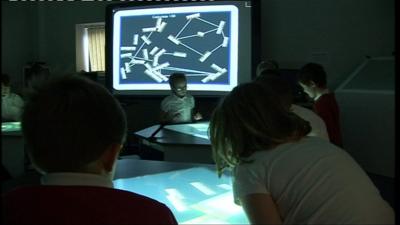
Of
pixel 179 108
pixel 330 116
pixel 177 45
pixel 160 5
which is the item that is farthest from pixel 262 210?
pixel 160 5

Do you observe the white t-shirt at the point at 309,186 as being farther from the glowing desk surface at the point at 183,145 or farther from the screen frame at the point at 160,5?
the screen frame at the point at 160,5

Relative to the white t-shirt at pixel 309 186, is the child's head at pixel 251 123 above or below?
above

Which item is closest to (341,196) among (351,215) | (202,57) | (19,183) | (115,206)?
(351,215)

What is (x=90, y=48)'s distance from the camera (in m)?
6.14

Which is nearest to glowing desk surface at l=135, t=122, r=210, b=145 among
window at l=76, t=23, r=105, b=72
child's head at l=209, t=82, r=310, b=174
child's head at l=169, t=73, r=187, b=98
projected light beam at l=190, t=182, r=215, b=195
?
child's head at l=169, t=73, r=187, b=98

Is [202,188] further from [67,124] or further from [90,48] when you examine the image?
[90,48]

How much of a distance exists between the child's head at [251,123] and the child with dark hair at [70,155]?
35 centimetres

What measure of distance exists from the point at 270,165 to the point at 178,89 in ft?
8.42

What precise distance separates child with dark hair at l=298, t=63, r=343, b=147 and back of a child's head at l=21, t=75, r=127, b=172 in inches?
64.7

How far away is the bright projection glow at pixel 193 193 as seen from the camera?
3.74 feet

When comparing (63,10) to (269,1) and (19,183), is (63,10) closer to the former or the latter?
(269,1)

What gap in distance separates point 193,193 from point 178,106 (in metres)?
2.04

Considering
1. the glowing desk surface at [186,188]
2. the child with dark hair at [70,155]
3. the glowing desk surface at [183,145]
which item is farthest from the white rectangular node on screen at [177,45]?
the child with dark hair at [70,155]

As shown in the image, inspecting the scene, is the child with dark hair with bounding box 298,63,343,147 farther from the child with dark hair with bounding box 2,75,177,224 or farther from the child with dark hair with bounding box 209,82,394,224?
the child with dark hair with bounding box 2,75,177,224
